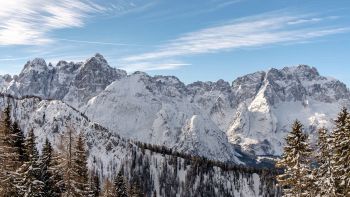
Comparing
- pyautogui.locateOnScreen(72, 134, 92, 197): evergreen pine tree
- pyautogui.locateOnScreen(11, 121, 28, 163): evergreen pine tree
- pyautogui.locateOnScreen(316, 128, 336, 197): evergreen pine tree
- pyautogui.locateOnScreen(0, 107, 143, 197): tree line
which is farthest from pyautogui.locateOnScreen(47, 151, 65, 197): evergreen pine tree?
pyautogui.locateOnScreen(316, 128, 336, 197): evergreen pine tree

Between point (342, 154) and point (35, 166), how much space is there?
27.1 meters

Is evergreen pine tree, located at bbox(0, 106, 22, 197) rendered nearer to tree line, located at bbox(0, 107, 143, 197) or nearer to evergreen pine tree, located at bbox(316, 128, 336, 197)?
tree line, located at bbox(0, 107, 143, 197)

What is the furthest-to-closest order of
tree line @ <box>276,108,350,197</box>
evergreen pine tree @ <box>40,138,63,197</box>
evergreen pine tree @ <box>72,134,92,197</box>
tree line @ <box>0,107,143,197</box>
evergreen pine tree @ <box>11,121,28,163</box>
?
evergreen pine tree @ <box>40,138,63,197</box> → evergreen pine tree @ <box>11,121,28,163</box> → evergreen pine tree @ <box>72,134,92,197</box> → tree line @ <box>0,107,143,197</box> → tree line @ <box>276,108,350,197</box>

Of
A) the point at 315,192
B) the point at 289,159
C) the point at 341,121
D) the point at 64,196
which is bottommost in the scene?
the point at 64,196

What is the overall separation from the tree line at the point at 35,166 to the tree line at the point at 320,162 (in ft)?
68.3

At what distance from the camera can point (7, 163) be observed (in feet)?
143

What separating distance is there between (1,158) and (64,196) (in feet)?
31.6

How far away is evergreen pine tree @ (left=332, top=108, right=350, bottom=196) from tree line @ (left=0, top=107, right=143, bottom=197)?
24.5m

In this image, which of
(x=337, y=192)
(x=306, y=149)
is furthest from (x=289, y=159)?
(x=337, y=192)

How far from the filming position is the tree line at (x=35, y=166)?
42.6 m

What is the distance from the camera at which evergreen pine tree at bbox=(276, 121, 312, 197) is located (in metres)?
34.7

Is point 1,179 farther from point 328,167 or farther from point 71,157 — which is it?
point 328,167

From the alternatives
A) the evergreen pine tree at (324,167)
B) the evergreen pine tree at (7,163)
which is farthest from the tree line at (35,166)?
the evergreen pine tree at (324,167)

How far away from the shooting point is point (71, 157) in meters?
→ 47.5
